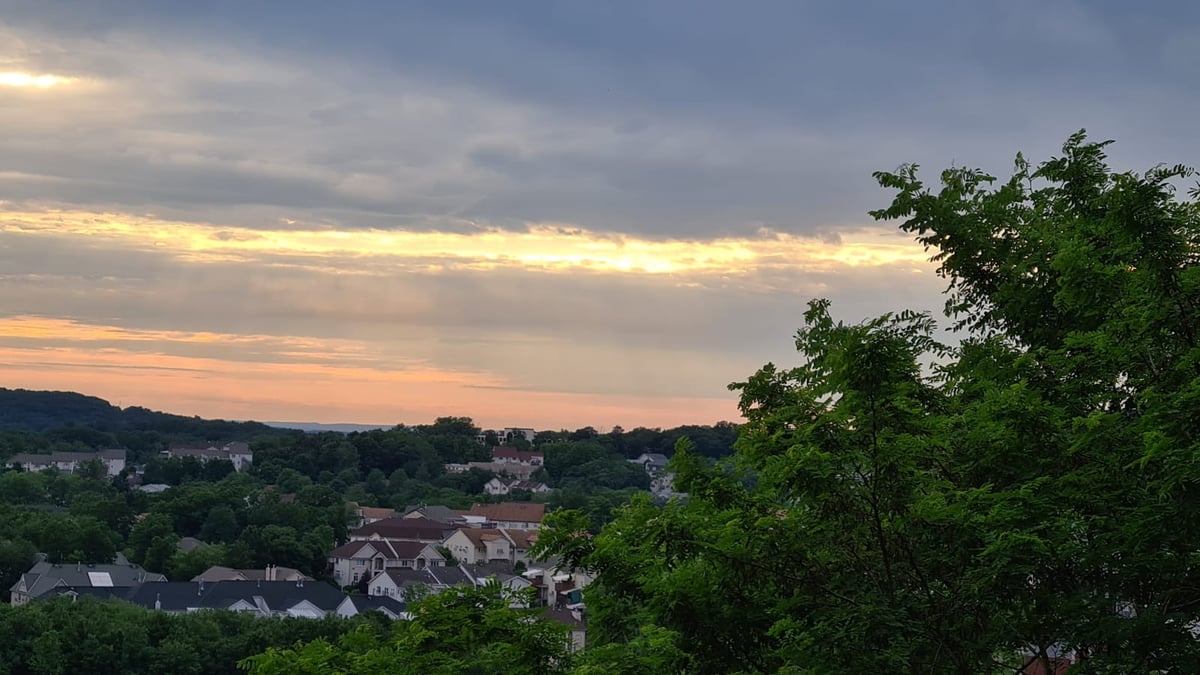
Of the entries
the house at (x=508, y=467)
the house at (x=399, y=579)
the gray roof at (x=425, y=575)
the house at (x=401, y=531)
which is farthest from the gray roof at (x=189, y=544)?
the house at (x=508, y=467)

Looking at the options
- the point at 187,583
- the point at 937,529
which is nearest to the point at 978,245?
the point at 937,529

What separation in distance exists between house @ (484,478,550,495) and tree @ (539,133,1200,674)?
427 ft

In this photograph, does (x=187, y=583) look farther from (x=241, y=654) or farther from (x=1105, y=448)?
(x=1105, y=448)

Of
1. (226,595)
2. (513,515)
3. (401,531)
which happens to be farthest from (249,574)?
(513,515)

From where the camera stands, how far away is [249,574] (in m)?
75.4

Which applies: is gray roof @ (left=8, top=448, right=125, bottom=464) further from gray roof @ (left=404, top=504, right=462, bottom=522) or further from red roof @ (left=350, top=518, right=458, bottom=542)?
red roof @ (left=350, top=518, right=458, bottom=542)

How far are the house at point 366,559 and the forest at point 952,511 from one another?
250 feet

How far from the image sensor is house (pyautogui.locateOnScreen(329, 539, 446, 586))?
8544 cm

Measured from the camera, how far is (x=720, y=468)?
10.3 m

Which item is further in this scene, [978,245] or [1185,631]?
[978,245]

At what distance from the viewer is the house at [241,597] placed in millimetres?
64938

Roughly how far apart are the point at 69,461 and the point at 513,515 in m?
82.5

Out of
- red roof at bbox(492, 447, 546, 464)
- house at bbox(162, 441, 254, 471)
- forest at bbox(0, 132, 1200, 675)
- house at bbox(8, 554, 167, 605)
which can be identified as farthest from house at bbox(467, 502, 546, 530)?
forest at bbox(0, 132, 1200, 675)

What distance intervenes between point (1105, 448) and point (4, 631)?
47933 millimetres
